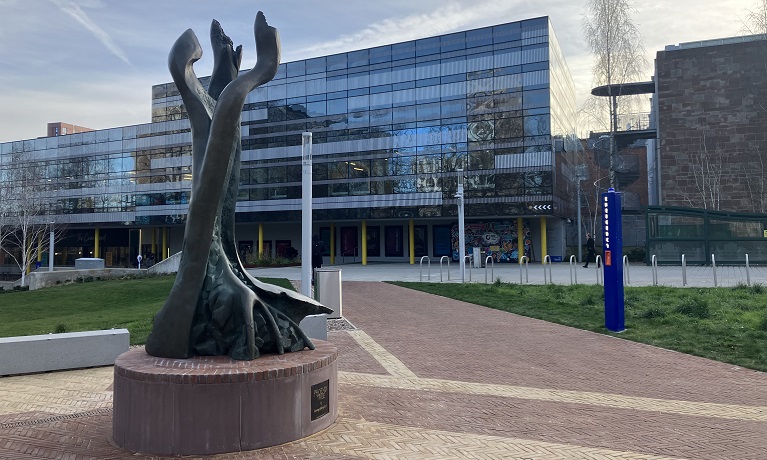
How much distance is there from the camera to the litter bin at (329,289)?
42.9 feet

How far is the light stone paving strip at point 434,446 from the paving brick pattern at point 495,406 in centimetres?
2

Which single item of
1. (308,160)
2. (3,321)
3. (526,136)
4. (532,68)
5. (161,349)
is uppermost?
(532,68)

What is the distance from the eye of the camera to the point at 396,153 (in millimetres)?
38375

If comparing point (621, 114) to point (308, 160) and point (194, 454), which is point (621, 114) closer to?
point (308, 160)

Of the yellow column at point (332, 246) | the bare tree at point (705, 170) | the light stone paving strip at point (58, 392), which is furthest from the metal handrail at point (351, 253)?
the light stone paving strip at point (58, 392)

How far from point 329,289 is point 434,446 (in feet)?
28.4

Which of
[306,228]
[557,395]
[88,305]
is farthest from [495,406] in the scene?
[88,305]

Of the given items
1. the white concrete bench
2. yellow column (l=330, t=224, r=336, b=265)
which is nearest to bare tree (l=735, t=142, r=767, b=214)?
yellow column (l=330, t=224, r=336, b=265)

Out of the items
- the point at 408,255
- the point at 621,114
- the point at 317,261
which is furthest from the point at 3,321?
the point at 621,114

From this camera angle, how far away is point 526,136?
3425cm

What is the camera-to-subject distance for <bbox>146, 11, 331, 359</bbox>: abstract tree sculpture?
17.4 feet

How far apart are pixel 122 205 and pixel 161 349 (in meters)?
49.3

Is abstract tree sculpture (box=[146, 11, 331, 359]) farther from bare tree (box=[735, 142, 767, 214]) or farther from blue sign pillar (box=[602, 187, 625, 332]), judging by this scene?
bare tree (box=[735, 142, 767, 214])

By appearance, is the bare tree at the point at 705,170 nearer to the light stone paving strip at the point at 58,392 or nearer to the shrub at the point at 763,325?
the shrub at the point at 763,325
